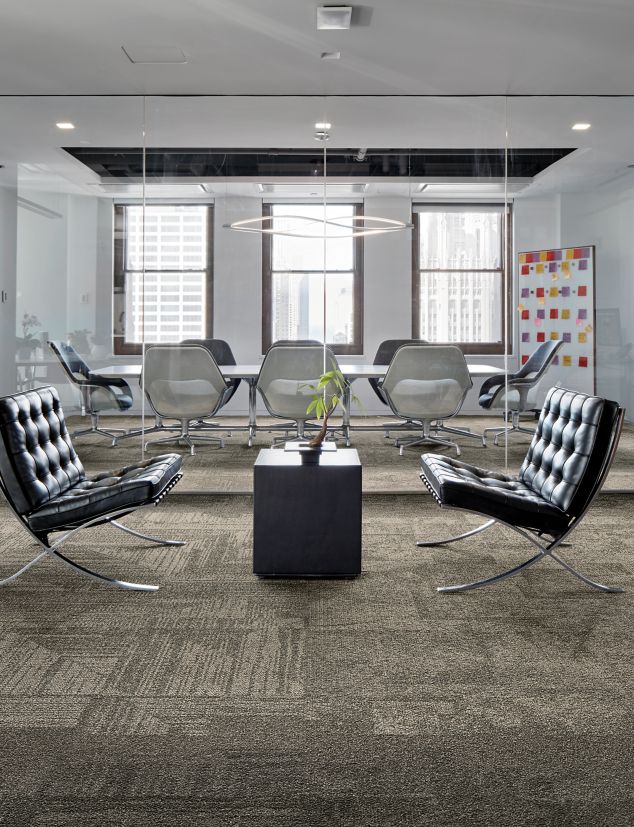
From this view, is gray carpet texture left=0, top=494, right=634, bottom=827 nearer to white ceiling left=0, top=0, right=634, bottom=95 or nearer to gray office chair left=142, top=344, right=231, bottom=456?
gray office chair left=142, top=344, right=231, bottom=456

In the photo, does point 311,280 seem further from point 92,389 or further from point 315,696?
point 315,696

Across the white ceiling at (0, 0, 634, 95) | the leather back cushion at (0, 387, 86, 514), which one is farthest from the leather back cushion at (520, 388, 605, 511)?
the leather back cushion at (0, 387, 86, 514)

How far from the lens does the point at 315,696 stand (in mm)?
2334

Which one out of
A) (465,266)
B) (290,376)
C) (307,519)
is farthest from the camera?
(290,376)

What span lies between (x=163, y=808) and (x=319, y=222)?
13.9 ft

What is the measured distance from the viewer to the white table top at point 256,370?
543 cm

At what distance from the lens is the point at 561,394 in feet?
12.0

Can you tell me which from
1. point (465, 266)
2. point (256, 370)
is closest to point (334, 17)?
point (465, 266)

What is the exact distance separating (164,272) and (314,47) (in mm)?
1785

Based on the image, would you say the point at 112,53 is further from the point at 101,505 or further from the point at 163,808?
the point at 163,808

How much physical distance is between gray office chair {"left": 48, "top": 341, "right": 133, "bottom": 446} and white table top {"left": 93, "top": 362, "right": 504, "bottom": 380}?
2.3 inches

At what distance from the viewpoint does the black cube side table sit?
3406 millimetres

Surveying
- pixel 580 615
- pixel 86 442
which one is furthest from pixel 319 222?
pixel 580 615

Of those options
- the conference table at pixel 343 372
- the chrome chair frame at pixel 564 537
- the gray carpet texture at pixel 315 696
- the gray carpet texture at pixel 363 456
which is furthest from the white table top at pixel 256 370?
the chrome chair frame at pixel 564 537
